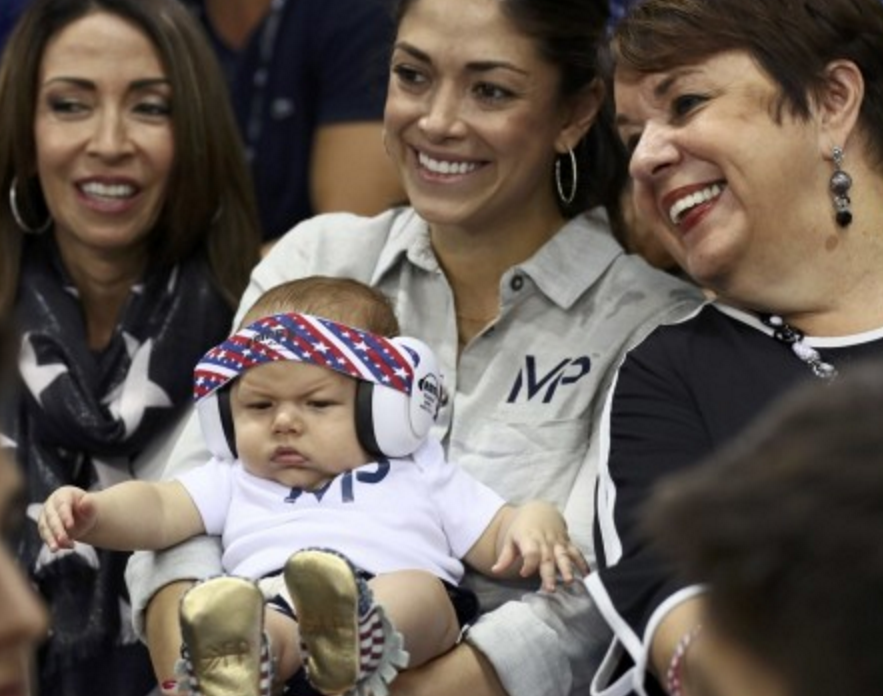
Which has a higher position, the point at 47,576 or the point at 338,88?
the point at 338,88

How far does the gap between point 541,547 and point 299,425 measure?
Result: 36 centimetres

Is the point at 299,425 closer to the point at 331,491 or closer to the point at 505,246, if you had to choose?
the point at 331,491

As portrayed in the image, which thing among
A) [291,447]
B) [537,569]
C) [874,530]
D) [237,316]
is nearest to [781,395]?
[537,569]

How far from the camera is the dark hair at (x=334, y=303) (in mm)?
3338

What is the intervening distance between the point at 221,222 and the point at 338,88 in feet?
1.58

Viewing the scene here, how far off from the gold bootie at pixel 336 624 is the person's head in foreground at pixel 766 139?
2.25ft

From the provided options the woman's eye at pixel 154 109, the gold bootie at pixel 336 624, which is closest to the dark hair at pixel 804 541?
the gold bootie at pixel 336 624

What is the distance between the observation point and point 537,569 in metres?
3.15

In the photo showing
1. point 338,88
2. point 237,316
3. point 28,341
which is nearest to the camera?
point 237,316

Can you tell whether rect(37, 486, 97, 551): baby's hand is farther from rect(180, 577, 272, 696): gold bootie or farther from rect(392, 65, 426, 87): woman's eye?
rect(392, 65, 426, 87): woman's eye

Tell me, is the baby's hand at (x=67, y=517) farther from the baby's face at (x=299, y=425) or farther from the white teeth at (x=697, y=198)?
the white teeth at (x=697, y=198)

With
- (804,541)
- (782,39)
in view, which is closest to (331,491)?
(782,39)

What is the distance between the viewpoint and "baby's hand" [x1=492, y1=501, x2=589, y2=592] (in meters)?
3.11

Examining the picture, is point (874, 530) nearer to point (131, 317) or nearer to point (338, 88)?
point (131, 317)
